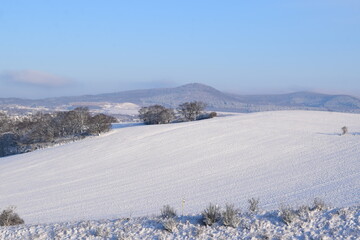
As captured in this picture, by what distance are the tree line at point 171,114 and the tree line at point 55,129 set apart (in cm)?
715

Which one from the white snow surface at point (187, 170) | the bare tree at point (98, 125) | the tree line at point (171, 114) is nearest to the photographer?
the white snow surface at point (187, 170)

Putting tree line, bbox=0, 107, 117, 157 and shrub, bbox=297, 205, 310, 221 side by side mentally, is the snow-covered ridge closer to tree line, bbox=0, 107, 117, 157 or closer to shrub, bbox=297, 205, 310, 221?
shrub, bbox=297, 205, 310, 221

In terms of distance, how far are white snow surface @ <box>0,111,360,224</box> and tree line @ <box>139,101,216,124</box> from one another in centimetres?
899

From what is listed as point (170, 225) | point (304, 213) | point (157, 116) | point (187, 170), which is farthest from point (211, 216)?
point (157, 116)

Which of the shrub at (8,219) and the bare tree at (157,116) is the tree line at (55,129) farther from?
the shrub at (8,219)

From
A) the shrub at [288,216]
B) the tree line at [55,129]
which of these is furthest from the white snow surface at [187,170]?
the shrub at [288,216]

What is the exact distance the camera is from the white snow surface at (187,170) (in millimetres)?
14594

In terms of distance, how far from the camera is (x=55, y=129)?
4169 cm

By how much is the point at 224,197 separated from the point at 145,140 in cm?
1932

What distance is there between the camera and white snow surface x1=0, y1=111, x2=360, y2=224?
1459cm

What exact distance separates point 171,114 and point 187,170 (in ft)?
90.2

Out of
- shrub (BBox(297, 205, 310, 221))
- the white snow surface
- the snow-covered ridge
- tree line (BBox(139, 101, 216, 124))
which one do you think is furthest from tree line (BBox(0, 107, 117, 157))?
shrub (BBox(297, 205, 310, 221))

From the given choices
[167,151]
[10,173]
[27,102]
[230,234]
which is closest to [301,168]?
[167,151]

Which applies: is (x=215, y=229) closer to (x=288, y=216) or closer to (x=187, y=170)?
(x=288, y=216)
